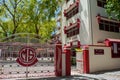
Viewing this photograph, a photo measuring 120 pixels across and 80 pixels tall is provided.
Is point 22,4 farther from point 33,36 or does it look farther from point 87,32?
point 33,36

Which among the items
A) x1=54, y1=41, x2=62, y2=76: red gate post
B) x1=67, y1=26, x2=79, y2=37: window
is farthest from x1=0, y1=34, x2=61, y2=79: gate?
x1=67, y1=26, x2=79, y2=37: window

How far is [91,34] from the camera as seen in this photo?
22.0 metres

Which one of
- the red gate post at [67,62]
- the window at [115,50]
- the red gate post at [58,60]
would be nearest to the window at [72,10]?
the window at [115,50]

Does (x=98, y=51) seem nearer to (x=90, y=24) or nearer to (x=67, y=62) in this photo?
(x=67, y=62)

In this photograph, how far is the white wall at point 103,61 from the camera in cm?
1637

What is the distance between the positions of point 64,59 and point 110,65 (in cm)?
513

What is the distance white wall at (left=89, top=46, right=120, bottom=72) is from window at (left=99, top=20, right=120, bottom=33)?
561cm

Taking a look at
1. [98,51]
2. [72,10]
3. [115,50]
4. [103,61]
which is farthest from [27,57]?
[72,10]

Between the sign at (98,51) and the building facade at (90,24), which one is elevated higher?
the building facade at (90,24)

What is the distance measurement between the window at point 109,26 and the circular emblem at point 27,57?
37.1 ft

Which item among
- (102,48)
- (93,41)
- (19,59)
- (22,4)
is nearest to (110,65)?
(102,48)

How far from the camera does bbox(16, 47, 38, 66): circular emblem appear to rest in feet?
43.9

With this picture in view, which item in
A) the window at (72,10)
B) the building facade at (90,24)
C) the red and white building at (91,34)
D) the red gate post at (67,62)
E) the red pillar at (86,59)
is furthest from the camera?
the window at (72,10)

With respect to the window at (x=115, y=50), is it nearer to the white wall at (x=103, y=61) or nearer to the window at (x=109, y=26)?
the white wall at (x=103, y=61)
